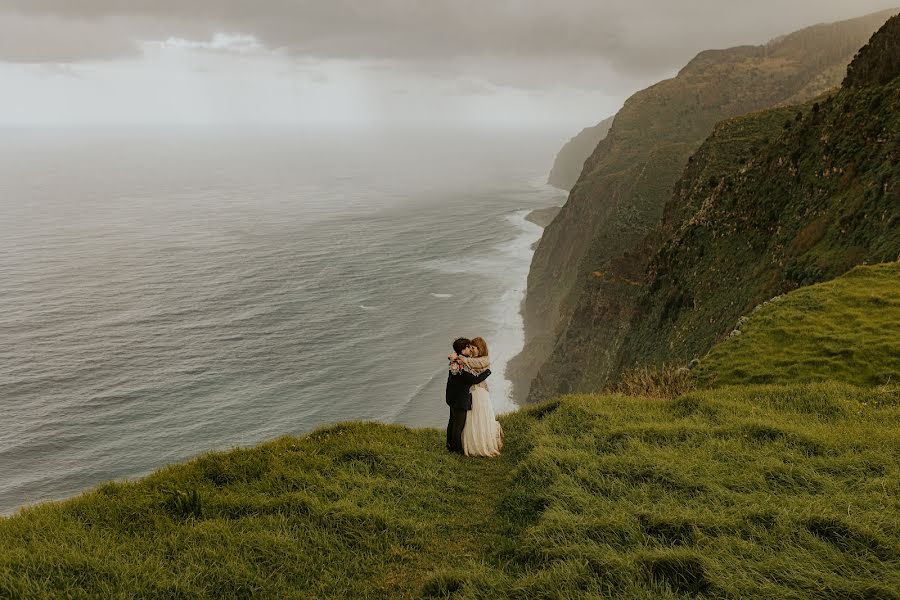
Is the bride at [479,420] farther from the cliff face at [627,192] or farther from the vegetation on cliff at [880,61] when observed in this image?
the cliff face at [627,192]

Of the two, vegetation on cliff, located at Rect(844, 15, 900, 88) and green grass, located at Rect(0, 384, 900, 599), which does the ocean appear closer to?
green grass, located at Rect(0, 384, 900, 599)

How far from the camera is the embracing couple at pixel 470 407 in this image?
13.9 metres

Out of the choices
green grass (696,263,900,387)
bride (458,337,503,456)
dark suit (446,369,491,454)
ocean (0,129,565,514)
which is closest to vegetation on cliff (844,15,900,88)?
green grass (696,263,900,387)

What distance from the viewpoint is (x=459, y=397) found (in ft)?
46.1

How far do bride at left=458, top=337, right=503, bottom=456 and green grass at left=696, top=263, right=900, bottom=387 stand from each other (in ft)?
26.6

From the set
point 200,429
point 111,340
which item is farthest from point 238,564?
point 111,340

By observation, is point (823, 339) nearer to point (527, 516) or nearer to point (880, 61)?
point (527, 516)

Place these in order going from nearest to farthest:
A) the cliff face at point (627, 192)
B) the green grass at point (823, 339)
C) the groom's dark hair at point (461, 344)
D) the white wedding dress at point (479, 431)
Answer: the white wedding dress at point (479, 431)
the groom's dark hair at point (461, 344)
the green grass at point (823, 339)
the cliff face at point (627, 192)

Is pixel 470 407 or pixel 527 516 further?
pixel 470 407

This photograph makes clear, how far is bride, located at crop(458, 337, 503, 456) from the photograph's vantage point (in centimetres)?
1393

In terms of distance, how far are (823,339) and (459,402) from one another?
42.0 feet

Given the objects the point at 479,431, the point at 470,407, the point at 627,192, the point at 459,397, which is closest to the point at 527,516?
the point at 479,431

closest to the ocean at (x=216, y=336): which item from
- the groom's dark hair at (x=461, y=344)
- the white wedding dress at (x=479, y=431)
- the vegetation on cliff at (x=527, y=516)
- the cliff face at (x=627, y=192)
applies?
the cliff face at (x=627, y=192)

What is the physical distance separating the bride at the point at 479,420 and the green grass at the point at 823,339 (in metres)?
8.10
